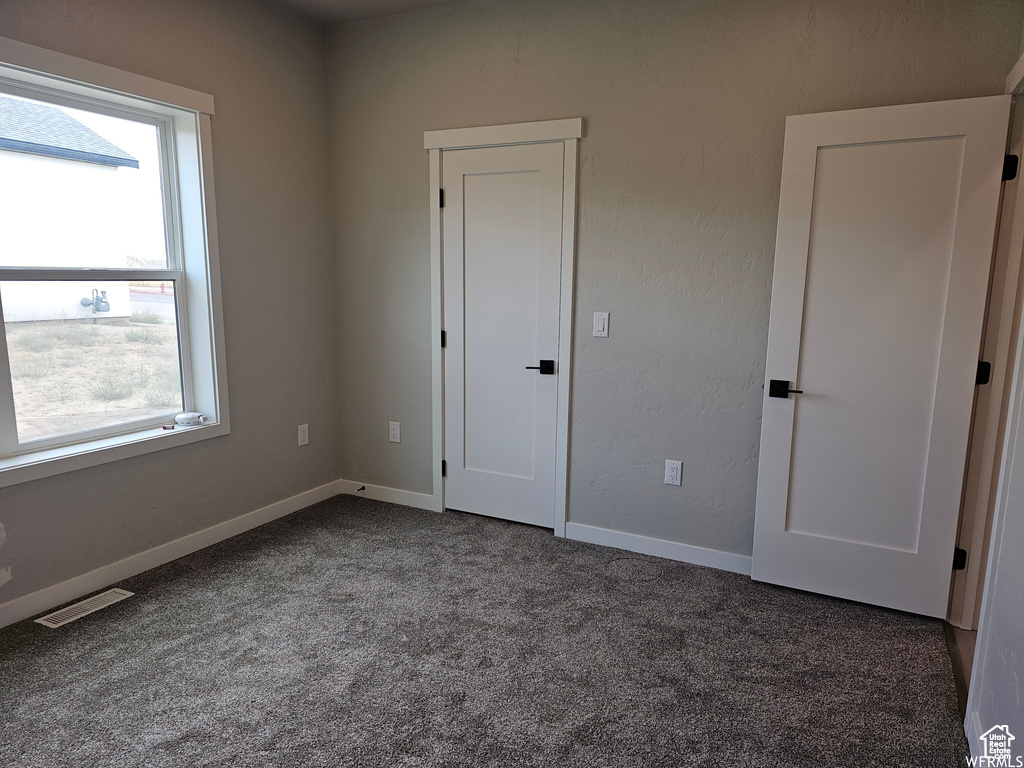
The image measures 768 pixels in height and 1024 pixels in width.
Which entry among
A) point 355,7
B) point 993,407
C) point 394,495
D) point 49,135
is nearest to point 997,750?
point 993,407

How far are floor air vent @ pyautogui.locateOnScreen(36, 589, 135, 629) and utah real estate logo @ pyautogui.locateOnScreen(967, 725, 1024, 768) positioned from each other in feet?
10.1

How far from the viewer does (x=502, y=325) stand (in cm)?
347

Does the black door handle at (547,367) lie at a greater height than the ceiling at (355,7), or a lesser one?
lesser

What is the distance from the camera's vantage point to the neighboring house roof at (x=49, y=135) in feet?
8.10

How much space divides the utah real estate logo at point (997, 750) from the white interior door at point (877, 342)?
983 millimetres

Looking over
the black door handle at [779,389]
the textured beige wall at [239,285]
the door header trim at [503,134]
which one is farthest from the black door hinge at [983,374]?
the textured beige wall at [239,285]

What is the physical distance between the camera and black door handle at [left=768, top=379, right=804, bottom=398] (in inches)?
107

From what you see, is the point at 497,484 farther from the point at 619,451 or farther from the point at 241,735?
the point at 241,735

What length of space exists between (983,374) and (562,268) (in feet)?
6.03

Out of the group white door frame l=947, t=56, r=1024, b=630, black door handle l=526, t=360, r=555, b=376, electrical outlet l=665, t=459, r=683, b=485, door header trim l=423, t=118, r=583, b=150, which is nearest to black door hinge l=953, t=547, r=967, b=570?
white door frame l=947, t=56, r=1024, b=630

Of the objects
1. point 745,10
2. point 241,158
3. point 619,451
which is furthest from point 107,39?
point 619,451

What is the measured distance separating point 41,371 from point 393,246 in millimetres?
1820

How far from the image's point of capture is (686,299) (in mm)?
2996

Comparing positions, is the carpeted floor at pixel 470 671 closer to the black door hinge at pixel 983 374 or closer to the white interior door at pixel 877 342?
the white interior door at pixel 877 342
